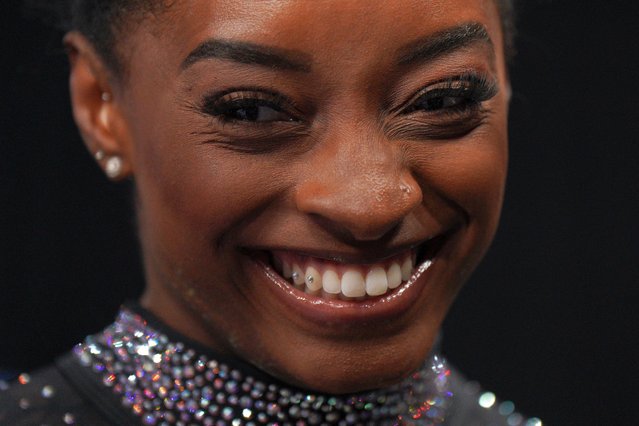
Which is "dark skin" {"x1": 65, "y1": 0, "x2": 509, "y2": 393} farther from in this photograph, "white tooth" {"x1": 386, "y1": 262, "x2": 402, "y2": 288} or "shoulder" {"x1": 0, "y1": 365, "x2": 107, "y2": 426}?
"shoulder" {"x1": 0, "y1": 365, "x2": 107, "y2": 426}

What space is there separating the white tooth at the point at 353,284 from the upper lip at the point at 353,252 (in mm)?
19

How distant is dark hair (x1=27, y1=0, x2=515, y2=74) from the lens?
1.35 m

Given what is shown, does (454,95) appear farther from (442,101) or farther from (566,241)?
(566,241)

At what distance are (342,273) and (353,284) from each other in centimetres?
2

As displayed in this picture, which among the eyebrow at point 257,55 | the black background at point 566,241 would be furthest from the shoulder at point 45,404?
the black background at point 566,241

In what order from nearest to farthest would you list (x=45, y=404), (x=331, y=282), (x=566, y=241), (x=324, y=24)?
1. (x=324, y=24)
2. (x=331, y=282)
3. (x=45, y=404)
4. (x=566, y=241)

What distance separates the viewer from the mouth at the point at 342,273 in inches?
51.6

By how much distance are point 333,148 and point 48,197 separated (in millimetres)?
1100

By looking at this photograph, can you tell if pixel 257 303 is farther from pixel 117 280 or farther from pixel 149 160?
pixel 117 280

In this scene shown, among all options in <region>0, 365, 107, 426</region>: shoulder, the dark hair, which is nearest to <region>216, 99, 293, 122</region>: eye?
the dark hair

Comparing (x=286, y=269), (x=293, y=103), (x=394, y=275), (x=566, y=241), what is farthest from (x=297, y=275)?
(x=566, y=241)

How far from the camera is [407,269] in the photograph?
1363mm

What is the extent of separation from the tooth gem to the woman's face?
0.15ft

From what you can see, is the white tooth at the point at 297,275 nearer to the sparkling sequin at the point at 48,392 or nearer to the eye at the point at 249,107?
the eye at the point at 249,107
